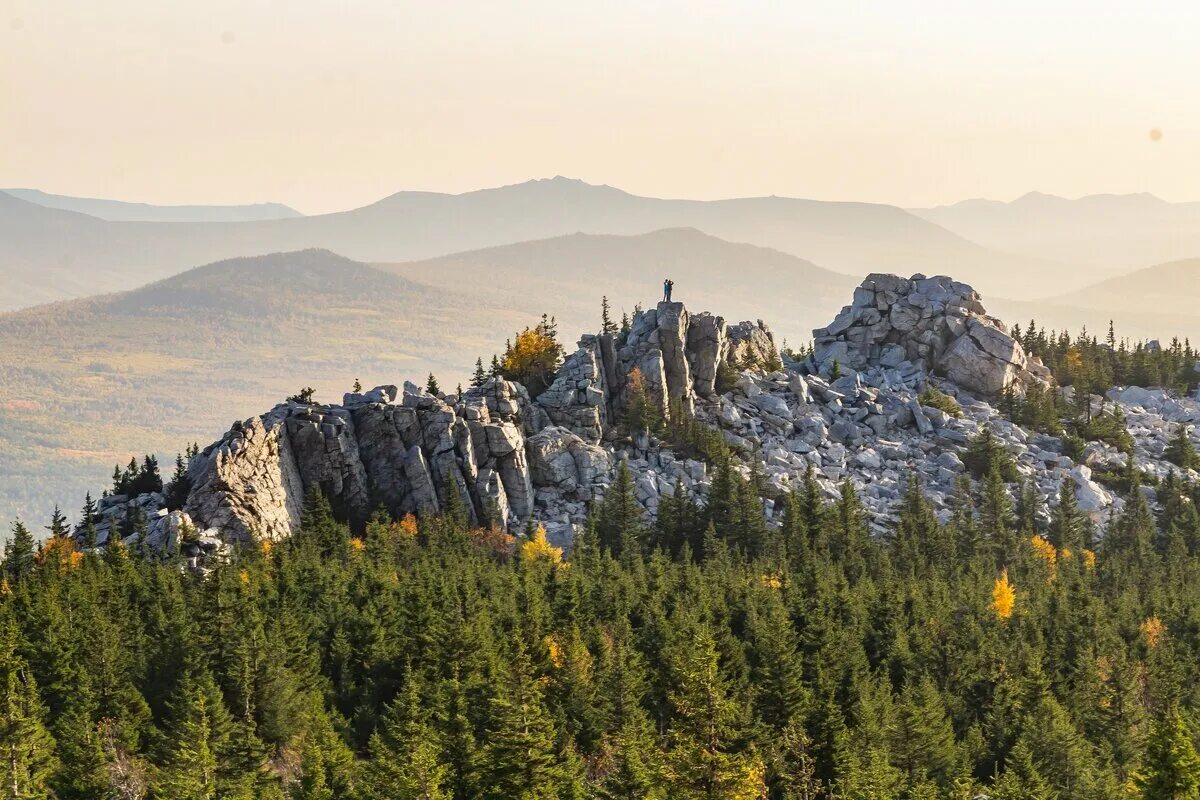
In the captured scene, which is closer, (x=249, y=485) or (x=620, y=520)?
(x=249, y=485)

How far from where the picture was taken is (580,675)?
8500 centimetres

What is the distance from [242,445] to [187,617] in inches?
1704

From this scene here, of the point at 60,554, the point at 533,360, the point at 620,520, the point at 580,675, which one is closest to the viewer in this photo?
the point at 580,675

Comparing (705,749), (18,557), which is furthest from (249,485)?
(705,749)

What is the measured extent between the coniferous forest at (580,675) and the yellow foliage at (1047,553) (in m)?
4.77

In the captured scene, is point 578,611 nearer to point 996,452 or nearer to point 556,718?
point 556,718

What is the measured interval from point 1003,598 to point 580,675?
5168 cm

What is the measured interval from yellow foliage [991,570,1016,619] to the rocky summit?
82.5ft

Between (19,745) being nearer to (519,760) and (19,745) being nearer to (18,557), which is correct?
(519,760)

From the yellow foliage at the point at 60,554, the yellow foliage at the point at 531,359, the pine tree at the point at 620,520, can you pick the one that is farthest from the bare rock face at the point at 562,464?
the yellow foliage at the point at 60,554

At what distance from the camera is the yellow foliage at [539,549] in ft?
417

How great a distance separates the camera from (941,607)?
106938 millimetres

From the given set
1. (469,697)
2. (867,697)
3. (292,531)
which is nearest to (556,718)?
(469,697)

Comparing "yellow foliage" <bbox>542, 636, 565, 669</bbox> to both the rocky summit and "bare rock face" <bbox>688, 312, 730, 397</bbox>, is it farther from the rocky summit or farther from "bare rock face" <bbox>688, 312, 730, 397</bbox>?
"bare rock face" <bbox>688, 312, 730, 397</bbox>
